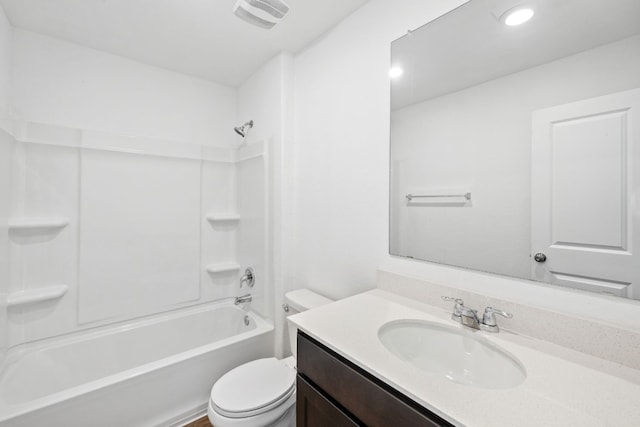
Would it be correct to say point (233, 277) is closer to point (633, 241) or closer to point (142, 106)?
point (142, 106)

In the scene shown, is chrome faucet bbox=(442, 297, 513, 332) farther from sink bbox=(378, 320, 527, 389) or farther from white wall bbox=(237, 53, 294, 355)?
white wall bbox=(237, 53, 294, 355)

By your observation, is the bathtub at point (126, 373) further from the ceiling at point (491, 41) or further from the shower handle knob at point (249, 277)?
the ceiling at point (491, 41)

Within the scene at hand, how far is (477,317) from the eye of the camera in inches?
39.6

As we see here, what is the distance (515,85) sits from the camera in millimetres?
1008

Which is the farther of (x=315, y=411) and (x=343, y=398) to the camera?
(x=315, y=411)

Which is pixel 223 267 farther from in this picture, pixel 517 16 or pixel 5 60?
pixel 517 16

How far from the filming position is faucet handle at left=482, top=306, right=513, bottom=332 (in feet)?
3.15

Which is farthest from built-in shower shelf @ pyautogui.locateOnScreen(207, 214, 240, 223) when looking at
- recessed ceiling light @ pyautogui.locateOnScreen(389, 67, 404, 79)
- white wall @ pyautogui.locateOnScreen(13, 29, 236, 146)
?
recessed ceiling light @ pyautogui.locateOnScreen(389, 67, 404, 79)

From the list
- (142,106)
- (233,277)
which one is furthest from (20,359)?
(142,106)

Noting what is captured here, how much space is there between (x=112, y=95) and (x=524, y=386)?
9.45 ft

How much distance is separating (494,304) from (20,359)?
2.65 metres

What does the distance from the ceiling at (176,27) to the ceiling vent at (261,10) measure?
183mm

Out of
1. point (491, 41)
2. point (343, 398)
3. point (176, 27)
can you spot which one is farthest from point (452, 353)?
point (176, 27)

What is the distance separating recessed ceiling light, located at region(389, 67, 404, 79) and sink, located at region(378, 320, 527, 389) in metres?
1.18
